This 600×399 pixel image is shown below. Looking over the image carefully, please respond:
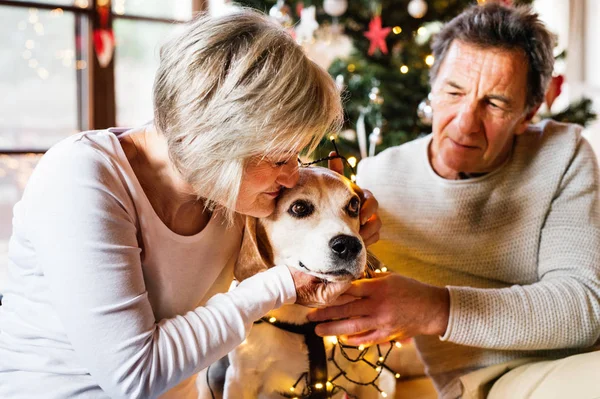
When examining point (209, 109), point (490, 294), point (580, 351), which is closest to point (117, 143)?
point (209, 109)

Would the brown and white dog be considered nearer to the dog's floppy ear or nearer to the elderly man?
the dog's floppy ear

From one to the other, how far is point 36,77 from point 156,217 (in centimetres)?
229

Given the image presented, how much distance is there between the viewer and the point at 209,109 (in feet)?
3.46

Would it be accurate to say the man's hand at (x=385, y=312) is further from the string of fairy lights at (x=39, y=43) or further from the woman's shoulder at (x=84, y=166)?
the string of fairy lights at (x=39, y=43)

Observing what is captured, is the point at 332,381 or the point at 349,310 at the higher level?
the point at 349,310

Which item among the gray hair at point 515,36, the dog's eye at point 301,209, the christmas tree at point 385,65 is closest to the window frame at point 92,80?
the christmas tree at point 385,65

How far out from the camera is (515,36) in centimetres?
162

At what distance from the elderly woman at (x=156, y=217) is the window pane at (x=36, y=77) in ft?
6.79

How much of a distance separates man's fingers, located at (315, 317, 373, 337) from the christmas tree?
4.15 feet

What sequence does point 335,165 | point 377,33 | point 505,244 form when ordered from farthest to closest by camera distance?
Result: point 377,33 < point 505,244 < point 335,165

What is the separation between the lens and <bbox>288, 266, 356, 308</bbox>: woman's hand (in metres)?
1.23

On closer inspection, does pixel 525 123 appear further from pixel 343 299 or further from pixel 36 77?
pixel 36 77

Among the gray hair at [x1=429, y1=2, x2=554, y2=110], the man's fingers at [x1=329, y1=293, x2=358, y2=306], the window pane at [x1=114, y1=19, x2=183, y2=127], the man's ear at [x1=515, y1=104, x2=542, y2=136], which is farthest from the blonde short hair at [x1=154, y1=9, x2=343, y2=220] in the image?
the window pane at [x1=114, y1=19, x2=183, y2=127]

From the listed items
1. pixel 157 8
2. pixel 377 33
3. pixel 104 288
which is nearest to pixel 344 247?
pixel 104 288
